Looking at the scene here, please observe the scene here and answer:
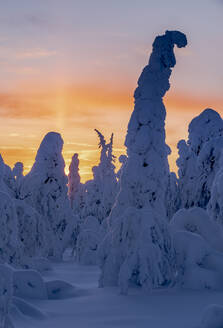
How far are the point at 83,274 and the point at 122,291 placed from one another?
9156mm

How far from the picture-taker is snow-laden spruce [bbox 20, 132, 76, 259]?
27.8 metres

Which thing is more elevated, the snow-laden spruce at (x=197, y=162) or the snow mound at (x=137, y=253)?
the snow-laden spruce at (x=197, y=162)

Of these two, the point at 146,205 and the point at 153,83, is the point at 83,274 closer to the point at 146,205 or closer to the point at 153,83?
the point at 146,205

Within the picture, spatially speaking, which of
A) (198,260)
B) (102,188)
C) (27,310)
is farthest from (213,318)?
(102,188)

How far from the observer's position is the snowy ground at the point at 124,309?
29.7ft

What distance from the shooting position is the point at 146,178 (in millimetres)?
14852

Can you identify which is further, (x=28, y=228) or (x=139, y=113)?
(x=28, y=228)

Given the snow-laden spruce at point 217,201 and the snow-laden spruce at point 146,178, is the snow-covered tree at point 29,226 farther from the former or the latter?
the snow-laden spruce at point 217,201

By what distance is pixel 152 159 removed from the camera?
14906 mm

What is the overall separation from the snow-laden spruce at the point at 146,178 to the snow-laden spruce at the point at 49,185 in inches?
511

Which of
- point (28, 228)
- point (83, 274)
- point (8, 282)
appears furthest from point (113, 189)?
point (8, 282)

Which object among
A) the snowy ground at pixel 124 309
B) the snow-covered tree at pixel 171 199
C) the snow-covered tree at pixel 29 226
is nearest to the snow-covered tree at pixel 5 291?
the snowy ground at pixel 124 309

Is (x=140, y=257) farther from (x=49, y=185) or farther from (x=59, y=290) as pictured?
(x=49, y=185)

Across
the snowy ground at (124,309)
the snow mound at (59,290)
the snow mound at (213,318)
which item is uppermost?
the snow mound at (213,318)
